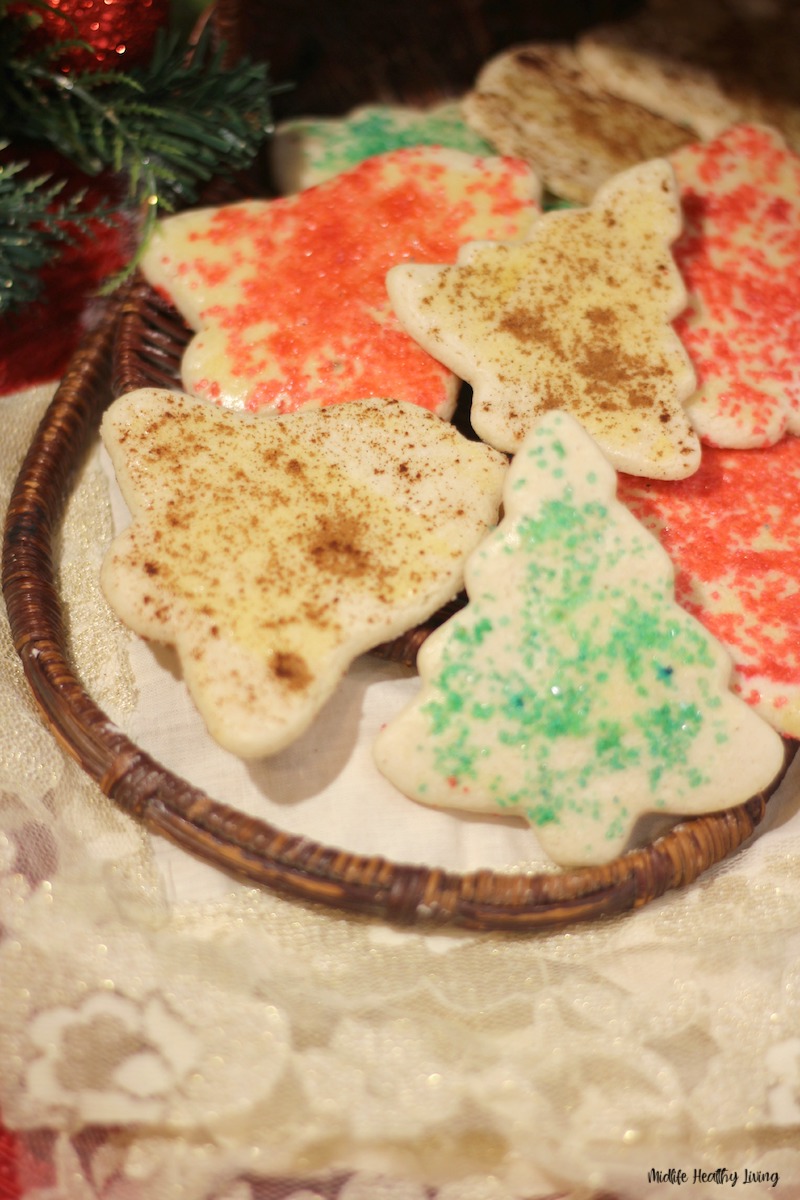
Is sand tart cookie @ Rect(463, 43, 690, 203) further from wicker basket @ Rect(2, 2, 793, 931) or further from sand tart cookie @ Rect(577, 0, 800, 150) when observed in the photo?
wicker basket @ Rect(2, 2, 793, 931)

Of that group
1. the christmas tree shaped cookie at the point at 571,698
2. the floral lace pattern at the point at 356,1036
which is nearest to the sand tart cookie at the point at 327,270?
the christmas tree shaped cookie at the point at 571,698

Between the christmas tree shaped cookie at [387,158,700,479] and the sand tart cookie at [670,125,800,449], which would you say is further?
the sand tart cookie at [670,125,800,449]

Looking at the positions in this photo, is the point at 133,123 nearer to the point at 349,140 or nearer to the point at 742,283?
the point at 349,140

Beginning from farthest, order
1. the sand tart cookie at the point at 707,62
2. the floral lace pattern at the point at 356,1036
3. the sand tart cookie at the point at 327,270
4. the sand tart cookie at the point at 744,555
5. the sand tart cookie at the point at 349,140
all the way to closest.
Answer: the sand tart cookie at the point at 707,62 → the sand tart cookie at the point at 349,140 → the sand tart cookie at the point at 327,270 → the sand tart cookie at the point at 744,555 → the floral lace pattern at the point at 356,1036

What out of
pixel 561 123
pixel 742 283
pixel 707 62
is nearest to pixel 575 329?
pixel 742 283

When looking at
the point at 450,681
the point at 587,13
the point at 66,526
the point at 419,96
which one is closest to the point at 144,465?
the point at 66,526

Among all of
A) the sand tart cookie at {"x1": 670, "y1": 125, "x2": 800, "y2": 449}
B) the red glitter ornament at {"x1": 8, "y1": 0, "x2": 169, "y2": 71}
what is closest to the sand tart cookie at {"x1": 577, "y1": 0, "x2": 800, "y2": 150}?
the sand tart cookie at {"x1": 670, "y1": 125, "x2": 800, "y2": 449}

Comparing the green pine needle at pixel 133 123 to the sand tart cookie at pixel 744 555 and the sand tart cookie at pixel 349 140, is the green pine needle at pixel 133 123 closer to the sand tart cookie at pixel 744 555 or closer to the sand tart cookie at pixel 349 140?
the sand tart cookie at pixel 349 140
